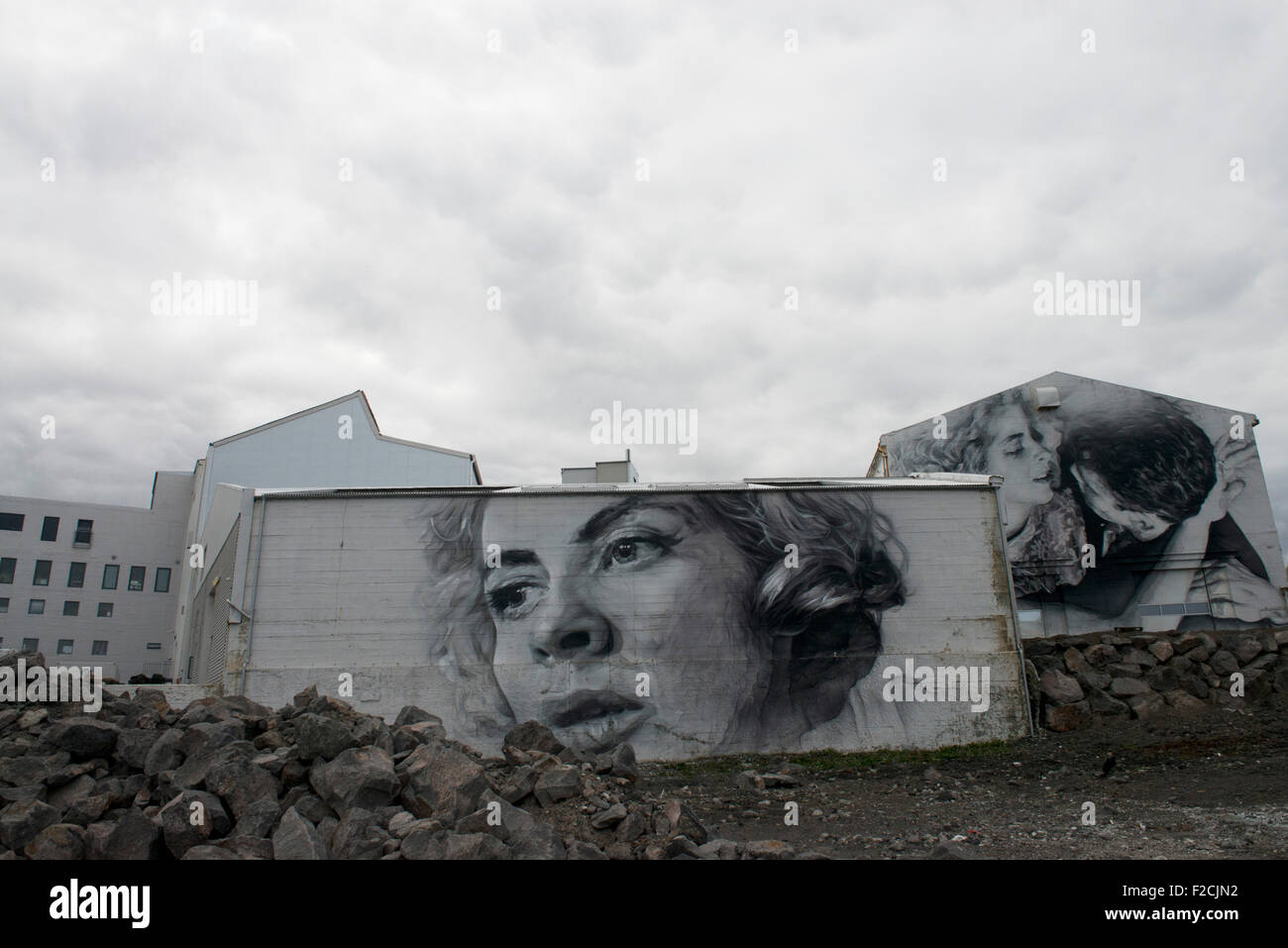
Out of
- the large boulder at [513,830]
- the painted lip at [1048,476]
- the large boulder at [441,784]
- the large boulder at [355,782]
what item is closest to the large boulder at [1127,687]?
the painted lip at [1048,476]

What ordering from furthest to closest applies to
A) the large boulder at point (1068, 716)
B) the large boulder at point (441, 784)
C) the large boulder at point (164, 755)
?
the large boulder at point (1068, 716), the large boulder at point (164, 755), the large boulder at point (441, 784)

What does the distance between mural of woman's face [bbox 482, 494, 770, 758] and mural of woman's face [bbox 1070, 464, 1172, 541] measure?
1407 centimetres

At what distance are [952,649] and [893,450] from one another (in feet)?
46.6

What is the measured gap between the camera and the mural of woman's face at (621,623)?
50.4ft

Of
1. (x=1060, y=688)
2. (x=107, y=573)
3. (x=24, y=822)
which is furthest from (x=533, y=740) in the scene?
(x=107, y=573)

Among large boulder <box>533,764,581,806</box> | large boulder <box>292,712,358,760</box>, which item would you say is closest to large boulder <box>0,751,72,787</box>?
large boulder <box>292,712,358,760</box>

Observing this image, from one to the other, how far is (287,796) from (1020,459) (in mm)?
23876

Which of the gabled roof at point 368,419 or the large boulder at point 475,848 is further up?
the gabled roof at point 368,419

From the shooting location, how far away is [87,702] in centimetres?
918

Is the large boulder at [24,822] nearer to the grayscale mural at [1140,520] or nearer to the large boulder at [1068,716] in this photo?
the large boulder at [1068,716]

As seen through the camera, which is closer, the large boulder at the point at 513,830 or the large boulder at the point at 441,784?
the large boulder at the point at 513,830

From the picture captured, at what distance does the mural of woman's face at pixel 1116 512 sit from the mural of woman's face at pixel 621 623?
14.1 m

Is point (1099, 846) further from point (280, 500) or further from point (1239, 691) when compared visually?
point (280, 500)

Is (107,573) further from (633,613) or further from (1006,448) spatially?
(1006,448)
